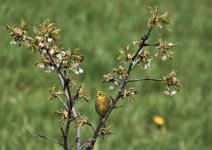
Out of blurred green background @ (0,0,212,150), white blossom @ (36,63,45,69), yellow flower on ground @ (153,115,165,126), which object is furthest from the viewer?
yellow flower on ground @ (153,115,165,126)

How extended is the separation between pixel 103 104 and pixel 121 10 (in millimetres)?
4626

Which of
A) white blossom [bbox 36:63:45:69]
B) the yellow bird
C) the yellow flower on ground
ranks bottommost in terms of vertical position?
the yellow bird

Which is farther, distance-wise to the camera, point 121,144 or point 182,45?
point 182,45

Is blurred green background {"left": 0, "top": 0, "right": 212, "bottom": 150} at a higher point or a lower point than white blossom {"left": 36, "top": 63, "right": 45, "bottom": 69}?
higher

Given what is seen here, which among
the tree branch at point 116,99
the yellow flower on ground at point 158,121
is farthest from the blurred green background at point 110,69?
the tree branch at point 116,99

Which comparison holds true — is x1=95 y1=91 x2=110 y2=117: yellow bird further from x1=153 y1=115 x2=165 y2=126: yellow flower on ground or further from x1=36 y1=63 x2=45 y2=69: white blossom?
x1=153 y1=115 x2=165 y2=126: yellow flower on ground

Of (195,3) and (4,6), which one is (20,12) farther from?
(195,3)

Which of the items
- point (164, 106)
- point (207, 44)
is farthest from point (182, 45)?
point (164, 106)

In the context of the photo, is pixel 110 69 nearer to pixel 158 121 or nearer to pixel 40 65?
pixel 158 121

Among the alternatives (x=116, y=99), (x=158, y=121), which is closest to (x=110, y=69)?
(x=158, y=121)

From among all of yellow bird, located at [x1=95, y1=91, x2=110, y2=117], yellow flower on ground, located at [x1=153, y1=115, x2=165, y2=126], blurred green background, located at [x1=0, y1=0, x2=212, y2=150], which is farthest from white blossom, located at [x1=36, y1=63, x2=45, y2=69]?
yellow flower on ground, located at [x1=153, y1=115, x2=165, y2=126]

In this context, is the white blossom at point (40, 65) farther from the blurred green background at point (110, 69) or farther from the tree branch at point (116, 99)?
the blurred green background at point (110, 69)

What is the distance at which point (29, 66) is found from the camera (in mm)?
5039

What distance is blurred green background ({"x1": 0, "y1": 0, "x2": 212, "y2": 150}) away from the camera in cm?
429
